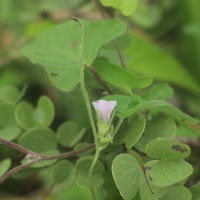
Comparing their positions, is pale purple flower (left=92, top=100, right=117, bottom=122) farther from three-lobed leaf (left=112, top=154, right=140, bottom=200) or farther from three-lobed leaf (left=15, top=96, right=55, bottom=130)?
three-lobed leaf (left=15, top=96, right=55, bottom=130)

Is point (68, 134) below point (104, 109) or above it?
below

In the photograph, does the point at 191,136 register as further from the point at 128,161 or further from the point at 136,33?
the point at 136,33

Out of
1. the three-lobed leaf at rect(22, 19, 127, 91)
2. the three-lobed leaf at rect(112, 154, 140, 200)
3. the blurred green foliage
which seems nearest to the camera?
the three-lobed leaf at rect(112, 154, 140, 200)

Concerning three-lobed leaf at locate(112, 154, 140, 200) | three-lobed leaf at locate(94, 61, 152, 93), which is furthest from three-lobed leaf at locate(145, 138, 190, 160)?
three-lobed leaf at locate(94, 61, 152, 93)

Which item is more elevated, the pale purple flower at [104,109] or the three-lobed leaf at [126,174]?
the pale purple flower at [104,109]

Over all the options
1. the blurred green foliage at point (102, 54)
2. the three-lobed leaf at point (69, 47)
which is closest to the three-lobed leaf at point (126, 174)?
the three-lobed leaf at point (69, 47)

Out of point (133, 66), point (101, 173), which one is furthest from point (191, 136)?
point (133, 66)

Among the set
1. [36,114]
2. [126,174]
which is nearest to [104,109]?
[126,174]

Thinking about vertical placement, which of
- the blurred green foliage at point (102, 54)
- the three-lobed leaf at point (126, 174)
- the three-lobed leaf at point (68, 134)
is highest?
the three-lobed leaf at point (126, 174)

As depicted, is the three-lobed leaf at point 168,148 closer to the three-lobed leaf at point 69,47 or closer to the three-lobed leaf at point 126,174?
the three-lobed leaf at point 126,174

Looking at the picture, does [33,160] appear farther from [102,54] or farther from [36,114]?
[102,54]

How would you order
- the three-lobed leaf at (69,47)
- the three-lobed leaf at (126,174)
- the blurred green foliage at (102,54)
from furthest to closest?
the blurred green foliage at (102,54) < the three-lobed leaf at (69,47) < the three-lobed leaf at (126,174)
